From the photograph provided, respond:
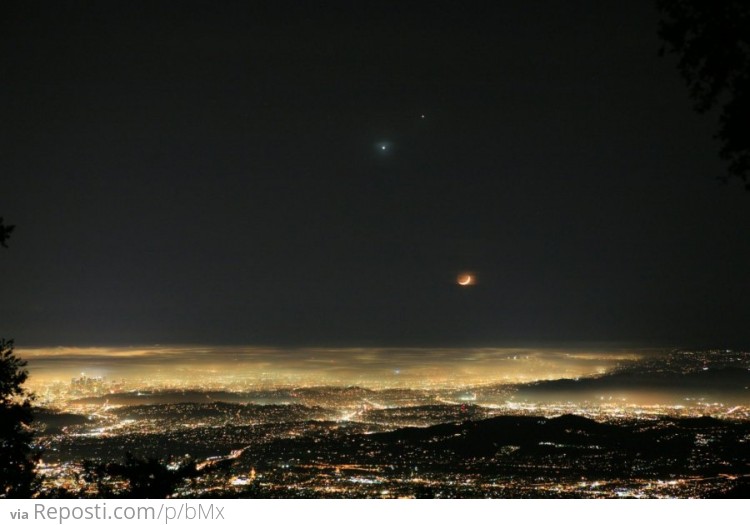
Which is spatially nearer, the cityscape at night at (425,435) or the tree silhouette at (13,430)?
the tree silhouette at (13,430)

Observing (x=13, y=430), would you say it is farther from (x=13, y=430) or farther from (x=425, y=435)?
(x=425, y=435)

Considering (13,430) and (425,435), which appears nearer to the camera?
(13,430)

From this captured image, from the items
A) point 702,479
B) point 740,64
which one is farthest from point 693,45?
point 702,479

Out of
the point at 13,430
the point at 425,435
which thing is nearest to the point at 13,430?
the point at 13,430

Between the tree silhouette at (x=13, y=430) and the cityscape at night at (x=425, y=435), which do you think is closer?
the tree silhouette at (x=13, y=430)

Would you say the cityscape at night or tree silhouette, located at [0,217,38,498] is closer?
tree silhouette, located at [0,217,38,498]
